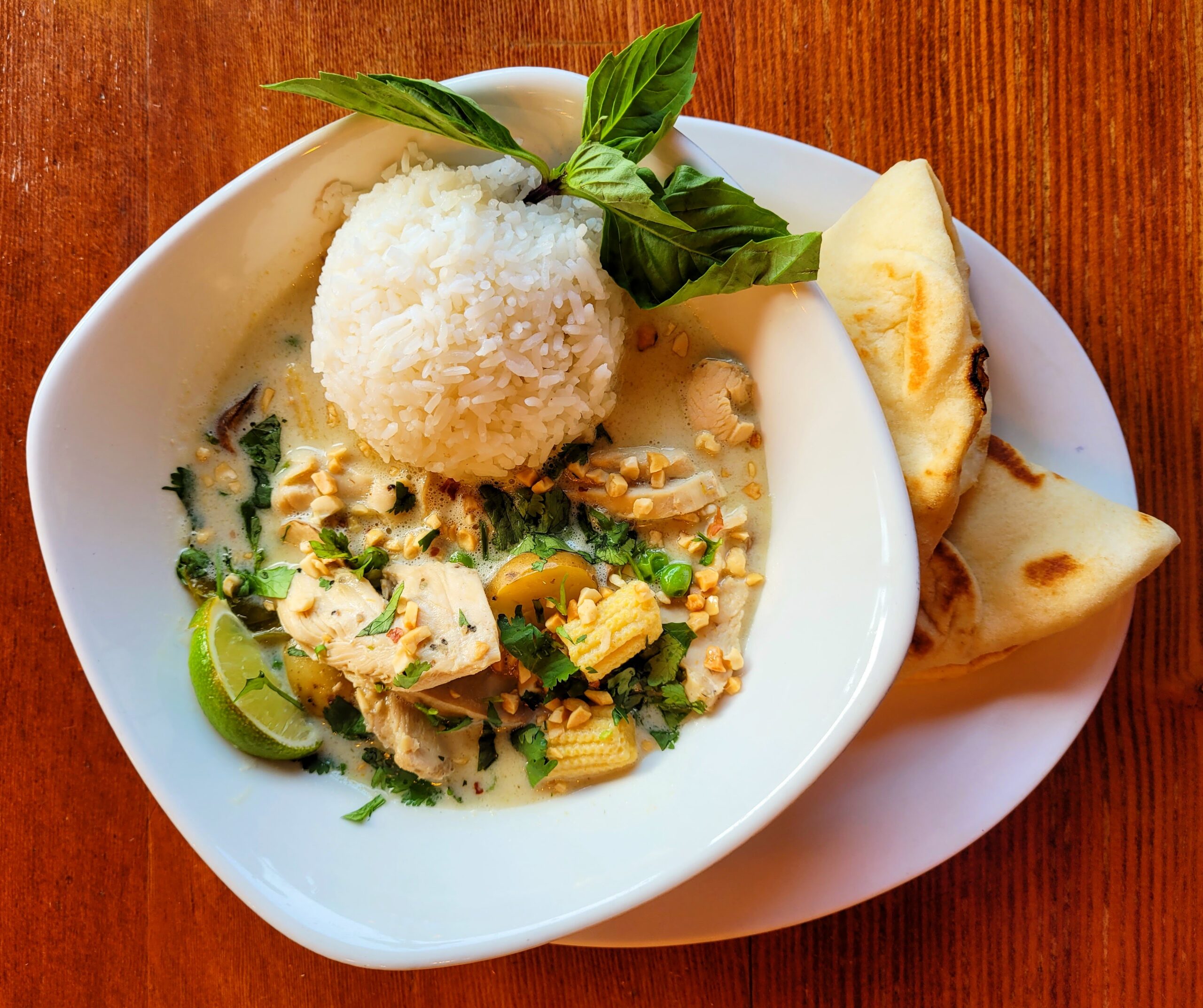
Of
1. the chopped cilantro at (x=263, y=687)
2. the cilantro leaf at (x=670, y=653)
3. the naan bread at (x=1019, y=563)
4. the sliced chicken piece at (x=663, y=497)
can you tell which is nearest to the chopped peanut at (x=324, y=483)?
the chopped cilantro at (x=263, y=687)

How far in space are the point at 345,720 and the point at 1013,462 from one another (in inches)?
53.1

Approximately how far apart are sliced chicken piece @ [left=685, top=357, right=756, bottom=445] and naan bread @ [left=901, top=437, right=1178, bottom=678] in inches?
16.9

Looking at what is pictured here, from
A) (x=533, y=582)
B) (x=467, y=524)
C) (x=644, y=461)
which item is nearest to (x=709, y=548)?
(x=644, y=461)

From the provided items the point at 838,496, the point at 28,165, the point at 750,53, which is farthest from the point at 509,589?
the point at 28,165

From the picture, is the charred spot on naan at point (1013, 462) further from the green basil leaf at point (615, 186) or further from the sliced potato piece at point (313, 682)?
the sliced potato piece at point (313, 682)

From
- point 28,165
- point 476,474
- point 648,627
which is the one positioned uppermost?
point 28,165

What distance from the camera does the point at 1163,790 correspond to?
5.74 feet

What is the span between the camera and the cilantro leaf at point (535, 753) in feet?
5.08

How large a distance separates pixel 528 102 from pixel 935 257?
0.74 m

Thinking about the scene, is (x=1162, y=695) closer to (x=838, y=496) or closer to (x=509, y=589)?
(x=838, y=496)

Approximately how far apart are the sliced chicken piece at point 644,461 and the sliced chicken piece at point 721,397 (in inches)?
3.1

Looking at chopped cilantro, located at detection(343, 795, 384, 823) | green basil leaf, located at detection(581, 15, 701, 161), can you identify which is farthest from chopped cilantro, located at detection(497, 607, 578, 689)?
green basil leaf, located at detection(581, 15, 701, 161)

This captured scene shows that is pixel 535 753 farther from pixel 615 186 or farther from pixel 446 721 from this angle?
pixel 615 186

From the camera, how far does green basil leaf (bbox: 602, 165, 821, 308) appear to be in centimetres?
130
